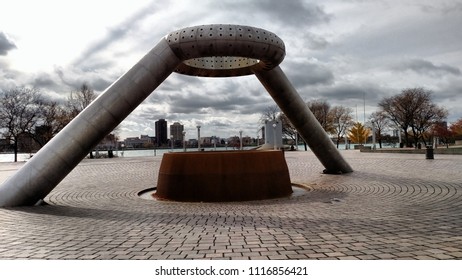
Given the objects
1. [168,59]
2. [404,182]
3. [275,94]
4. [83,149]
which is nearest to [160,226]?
[83,149]

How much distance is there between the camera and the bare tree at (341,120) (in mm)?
67438

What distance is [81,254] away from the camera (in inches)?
179

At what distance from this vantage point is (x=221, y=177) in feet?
31.4

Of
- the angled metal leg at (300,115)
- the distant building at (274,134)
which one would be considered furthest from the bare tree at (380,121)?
the angled metal leg at (300,115)

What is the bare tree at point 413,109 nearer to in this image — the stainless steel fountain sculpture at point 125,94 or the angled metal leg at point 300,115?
the angled metal leg at point 300,115

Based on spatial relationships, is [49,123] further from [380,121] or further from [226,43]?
[380,121]

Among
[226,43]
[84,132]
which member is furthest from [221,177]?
[84,132]

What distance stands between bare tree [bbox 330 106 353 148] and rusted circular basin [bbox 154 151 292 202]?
6031cm

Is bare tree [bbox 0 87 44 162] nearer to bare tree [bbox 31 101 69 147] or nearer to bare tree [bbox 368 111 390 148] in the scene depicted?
bare tree [bbox 31 101 69 147]

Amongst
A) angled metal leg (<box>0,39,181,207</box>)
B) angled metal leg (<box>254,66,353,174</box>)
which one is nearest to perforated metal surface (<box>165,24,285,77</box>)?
angled metal leg (<box>0,39,181,207</box>)

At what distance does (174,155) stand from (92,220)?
3.64m

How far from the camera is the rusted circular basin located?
376 inches

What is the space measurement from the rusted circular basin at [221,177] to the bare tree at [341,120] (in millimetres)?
60314

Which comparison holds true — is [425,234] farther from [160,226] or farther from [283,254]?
[160,226]
